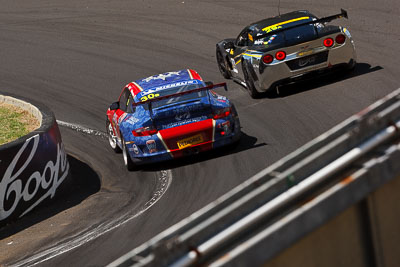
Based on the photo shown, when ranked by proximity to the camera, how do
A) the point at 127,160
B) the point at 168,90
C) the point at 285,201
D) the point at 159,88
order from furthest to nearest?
the point at 159,88, the point at 168,90, the point at 127,160, the point at 285,201

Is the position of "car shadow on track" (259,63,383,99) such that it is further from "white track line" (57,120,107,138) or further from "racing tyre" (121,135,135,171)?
"racing tyre" (121,135,135,171)

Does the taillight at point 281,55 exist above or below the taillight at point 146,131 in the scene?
above

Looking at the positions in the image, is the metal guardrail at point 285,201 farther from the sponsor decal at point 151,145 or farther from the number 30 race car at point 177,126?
the sponsor decal at point 151,145

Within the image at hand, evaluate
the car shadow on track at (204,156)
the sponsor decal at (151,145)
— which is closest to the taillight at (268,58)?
the car shadow on track at (204,156)

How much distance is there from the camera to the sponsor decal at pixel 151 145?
12.2m

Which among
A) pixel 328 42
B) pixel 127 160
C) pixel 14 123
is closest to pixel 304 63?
pixel 328 42

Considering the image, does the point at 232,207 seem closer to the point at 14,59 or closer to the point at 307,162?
the point at 307,162

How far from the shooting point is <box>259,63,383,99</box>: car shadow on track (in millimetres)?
15672

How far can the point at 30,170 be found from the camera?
1123 centimetres

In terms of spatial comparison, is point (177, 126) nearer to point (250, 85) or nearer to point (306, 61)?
point (306, 61)

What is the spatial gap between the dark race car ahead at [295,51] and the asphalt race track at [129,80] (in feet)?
1.73

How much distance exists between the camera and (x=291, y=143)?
12.6 meters

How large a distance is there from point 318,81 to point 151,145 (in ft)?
16.3

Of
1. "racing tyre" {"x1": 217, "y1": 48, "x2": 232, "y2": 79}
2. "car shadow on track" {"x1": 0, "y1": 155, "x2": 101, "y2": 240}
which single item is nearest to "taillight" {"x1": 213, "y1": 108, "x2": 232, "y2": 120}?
"car shadow on track" {"x1": 0, "y1": 155, "x2": 101, "y2": 240}
